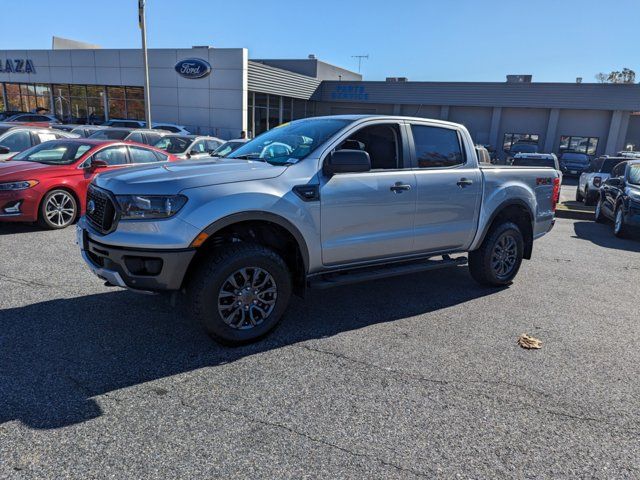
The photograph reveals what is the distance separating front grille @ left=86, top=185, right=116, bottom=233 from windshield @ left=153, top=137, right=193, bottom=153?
987 cm

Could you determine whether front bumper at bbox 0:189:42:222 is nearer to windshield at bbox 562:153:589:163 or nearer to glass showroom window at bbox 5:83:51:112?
windshield at bbox 562:153:589:163

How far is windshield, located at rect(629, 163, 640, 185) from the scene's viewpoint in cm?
994

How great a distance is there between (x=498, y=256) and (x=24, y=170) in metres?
7.23

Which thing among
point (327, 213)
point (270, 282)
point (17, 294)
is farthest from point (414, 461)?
point (17, 294)

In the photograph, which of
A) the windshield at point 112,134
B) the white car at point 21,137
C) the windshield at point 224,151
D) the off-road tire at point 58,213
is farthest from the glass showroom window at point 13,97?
the windshield at point 224,151

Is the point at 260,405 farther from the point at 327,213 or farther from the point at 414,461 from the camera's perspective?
the point at 327,213

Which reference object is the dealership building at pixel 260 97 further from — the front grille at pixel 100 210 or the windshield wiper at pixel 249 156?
the front grille at pixel 100 210

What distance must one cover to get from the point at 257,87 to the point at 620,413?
1187 inches

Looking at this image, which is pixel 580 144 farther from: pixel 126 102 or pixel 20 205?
pixel 20 205

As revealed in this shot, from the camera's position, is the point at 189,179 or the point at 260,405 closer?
the point at 260,405

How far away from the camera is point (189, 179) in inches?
142

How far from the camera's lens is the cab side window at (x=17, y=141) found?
1021cm

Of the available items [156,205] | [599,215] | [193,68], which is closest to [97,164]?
[156,205]

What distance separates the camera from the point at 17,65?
116 feet
